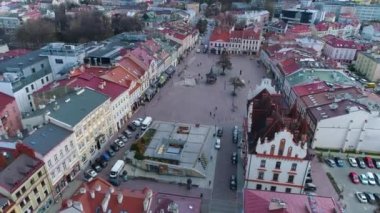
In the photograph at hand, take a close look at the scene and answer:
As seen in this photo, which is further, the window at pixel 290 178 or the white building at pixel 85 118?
the white building at pixel 85 118

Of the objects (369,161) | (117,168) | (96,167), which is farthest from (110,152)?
(369,161)

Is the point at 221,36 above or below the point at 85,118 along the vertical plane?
above

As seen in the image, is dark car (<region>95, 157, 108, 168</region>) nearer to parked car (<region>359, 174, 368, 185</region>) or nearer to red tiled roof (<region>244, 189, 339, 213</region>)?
red tiled roof (<region>244, 189, 339, 213</region>)

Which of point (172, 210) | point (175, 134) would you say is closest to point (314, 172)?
point (175, 134)

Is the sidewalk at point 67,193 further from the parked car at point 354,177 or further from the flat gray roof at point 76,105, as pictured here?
the parked car at point 354,177

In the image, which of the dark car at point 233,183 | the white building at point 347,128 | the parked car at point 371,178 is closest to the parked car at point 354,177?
the parked car at point 371,178

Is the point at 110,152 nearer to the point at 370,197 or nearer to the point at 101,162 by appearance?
the point at 101,162

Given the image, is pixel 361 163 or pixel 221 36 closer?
pixel 361 163
